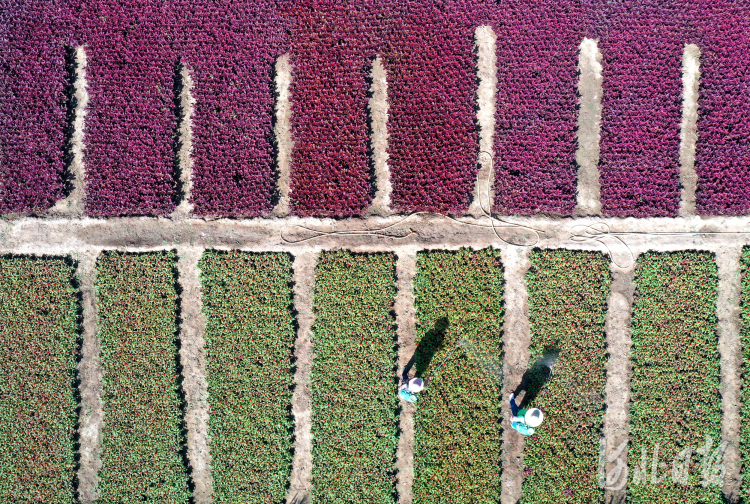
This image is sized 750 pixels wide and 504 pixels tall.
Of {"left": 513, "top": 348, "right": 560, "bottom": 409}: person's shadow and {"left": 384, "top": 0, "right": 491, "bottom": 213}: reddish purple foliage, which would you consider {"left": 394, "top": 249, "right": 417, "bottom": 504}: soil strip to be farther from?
{"left": 513, "top": 348, "right": 560, "bottom": 409}: person's shadow

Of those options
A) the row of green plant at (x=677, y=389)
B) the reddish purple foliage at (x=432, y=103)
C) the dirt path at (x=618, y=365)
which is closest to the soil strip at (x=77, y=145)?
the reddish purple foliage at (x=432, y=103)

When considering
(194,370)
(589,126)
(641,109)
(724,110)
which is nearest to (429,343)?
(194,370)

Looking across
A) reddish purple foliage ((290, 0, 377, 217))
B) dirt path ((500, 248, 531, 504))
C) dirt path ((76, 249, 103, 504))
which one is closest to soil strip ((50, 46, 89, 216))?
dirt path ((76, 249, 103, 504))

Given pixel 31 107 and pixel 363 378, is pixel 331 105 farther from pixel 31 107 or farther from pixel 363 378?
pixel 31 107

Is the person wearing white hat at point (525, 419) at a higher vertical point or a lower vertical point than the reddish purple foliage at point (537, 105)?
lower

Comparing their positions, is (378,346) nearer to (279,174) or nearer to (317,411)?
(317,411)

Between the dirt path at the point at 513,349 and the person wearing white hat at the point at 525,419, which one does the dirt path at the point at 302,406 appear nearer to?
the dirt path at the point at 513,349

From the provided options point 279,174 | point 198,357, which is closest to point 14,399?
point 198,357
